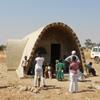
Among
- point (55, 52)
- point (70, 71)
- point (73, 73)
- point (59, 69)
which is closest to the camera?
point (73, 73)

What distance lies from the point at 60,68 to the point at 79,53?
426 centimetres

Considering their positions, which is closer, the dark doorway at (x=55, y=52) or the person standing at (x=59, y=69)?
the person standing at (x=59, y=69)

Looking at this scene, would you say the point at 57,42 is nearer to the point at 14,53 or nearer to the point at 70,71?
the point at 14,53

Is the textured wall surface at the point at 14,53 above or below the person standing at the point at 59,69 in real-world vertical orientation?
above

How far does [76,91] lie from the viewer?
1384 cm

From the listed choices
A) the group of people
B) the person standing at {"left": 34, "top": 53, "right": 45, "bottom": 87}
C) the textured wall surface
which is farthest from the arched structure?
the person standing at {"left": 34, "top": 53, "right": 45, "bottom": 87}

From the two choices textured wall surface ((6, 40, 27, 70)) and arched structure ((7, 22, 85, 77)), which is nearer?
arched structure ((7, 22, 85, 77))

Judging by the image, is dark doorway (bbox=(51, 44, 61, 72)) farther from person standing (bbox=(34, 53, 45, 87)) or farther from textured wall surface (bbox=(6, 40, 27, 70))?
person standing (bbox=(34, 53, 45, 87))

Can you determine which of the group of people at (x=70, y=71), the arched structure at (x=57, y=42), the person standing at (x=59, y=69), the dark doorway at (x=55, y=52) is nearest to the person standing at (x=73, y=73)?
the group of people at (x=70, y=71)

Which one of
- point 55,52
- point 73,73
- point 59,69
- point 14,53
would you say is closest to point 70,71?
point 73,73

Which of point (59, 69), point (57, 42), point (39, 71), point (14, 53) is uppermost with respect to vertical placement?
point (14, 53)

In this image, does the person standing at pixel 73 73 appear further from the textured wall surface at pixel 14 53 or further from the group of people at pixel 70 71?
the textured wall surface at pixel 14 53

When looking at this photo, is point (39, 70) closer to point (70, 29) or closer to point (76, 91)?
point (76, 91)

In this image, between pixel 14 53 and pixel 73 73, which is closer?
pixel 73 73
